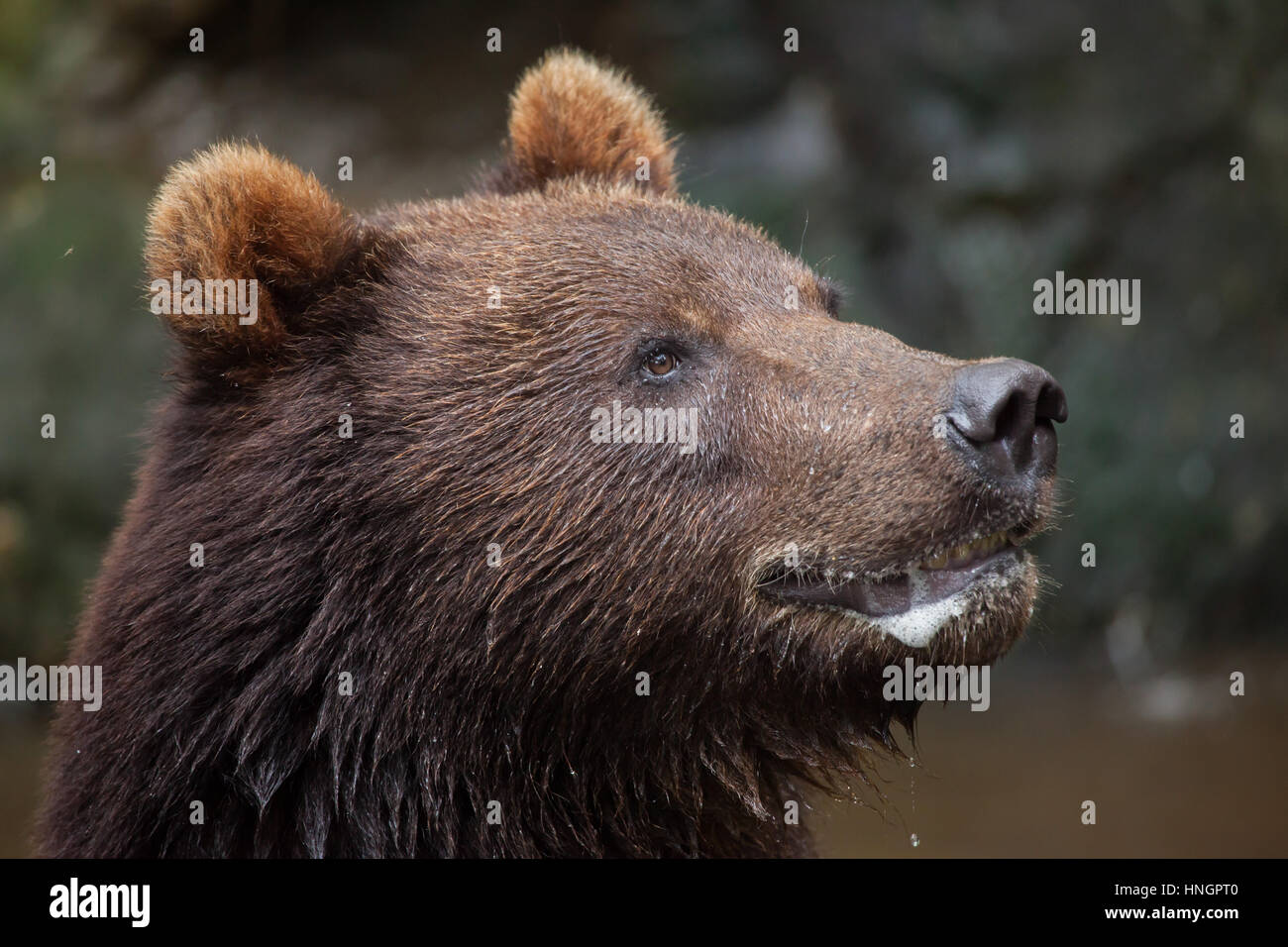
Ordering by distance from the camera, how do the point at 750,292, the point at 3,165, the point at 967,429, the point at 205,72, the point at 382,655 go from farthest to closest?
the point at 205,72, the point at 3,165, the point at 750,292, the point at 382,655, the point at 967,429

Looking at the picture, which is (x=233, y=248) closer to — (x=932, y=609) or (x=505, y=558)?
(x=505, y=558)

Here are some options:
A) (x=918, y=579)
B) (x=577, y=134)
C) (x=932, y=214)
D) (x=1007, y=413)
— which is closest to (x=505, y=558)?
(x=918, y=579)

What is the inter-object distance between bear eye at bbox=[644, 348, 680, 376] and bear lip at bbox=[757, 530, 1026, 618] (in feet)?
2.64

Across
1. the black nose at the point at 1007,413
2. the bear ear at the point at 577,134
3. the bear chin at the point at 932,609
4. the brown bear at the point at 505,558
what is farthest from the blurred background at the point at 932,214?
the black nose at the point at 1007,413

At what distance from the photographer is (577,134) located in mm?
5543

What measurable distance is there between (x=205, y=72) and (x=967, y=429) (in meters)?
9.80

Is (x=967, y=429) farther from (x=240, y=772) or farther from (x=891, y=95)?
(x=891, y=95)

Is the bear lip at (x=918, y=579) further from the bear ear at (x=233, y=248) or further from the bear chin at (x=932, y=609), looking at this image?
the bear ear at (x=233, y=248)

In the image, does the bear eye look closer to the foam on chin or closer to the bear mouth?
the bear mouth

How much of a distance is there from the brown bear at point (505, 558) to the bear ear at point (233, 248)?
0.4 inches

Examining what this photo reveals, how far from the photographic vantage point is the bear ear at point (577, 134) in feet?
18.2

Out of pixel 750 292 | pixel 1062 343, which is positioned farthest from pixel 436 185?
pixel 750 292

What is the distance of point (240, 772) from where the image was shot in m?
4.07

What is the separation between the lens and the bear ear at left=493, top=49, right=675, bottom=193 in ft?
18.2
